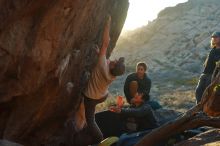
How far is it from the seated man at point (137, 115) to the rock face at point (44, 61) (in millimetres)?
1248

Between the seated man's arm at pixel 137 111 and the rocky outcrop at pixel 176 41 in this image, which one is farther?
the rocky outcrop at pixel 176 41

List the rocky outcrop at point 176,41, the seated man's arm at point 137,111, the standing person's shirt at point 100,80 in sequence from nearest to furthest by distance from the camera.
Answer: the standing person's shirt at point 100,80 < the seated man's arm at point 137,111 < the rocky outcrop at point 176,41

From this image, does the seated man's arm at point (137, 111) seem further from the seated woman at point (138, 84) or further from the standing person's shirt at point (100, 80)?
the standing person's shirt at point (100, 80)

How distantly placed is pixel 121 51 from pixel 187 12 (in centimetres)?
1276

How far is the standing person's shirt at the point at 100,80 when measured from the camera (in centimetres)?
1051

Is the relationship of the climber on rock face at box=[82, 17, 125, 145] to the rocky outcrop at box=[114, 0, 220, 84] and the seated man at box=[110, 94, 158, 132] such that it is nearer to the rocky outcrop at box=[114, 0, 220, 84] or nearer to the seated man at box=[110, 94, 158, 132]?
the seated man at box=[110, 94, 158, 132]

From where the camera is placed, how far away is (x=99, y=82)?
10.8m

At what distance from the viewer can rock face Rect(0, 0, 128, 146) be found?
8.61m

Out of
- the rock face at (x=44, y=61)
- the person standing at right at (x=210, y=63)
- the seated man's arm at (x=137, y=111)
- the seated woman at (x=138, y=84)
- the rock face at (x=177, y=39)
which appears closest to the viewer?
the rock face at (x=44, y=61)

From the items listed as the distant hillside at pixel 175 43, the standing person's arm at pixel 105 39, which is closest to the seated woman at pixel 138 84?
the standing person's arm at pixel 105 39

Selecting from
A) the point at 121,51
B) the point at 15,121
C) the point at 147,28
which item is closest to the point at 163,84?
the point at 121,51

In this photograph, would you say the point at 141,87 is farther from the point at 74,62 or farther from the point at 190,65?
the point at 190,65

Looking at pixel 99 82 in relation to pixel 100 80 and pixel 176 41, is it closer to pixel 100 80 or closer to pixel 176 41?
pixel 100 80

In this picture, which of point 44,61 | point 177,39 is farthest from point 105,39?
point 177,39
